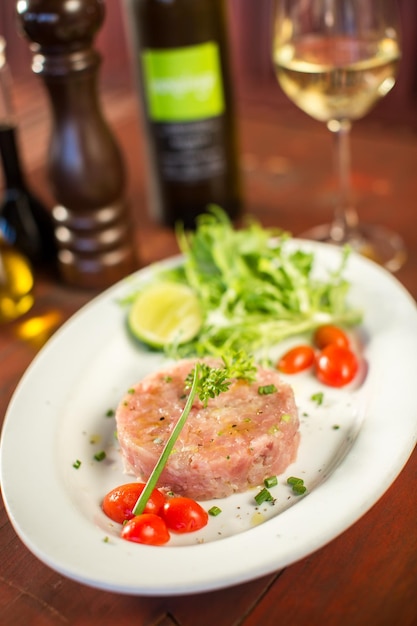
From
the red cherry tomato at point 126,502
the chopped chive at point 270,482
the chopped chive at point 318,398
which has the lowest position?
the chopped chive at point 318,398

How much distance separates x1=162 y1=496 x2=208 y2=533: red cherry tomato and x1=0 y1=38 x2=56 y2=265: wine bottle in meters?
0.90

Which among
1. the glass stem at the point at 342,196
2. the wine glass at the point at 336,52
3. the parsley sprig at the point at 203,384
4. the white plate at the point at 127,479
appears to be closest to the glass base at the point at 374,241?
the glass stem at the point at 342,196

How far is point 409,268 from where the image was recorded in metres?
1.57

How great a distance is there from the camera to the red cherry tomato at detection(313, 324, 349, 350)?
1.32 meters

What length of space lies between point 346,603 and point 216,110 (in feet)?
3.62

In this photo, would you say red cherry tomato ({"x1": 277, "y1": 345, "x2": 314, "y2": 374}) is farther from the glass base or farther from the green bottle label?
the green bottle label

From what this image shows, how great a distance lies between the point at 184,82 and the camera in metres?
1.60

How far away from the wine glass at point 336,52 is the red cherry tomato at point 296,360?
1.67 feet

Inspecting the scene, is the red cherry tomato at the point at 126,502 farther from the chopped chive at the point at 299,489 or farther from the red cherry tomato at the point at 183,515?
the chopped chive at the point at 299,489

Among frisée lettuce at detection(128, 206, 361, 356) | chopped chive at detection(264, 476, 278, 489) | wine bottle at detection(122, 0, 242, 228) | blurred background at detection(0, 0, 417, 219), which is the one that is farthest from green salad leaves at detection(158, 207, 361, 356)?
blurred background at detection(0, 0, 417, 219)

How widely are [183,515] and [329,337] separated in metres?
0.49

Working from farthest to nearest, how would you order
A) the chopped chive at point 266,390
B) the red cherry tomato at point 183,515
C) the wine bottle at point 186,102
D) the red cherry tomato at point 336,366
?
the wine bottle at point 186,102
the red cherry tomato at point 336,366
the chopped chive at point 266,390
the red cherry tomato at point 183,515

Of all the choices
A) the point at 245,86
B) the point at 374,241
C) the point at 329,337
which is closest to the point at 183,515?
the point at 329,337

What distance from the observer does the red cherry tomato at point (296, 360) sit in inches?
51.0
